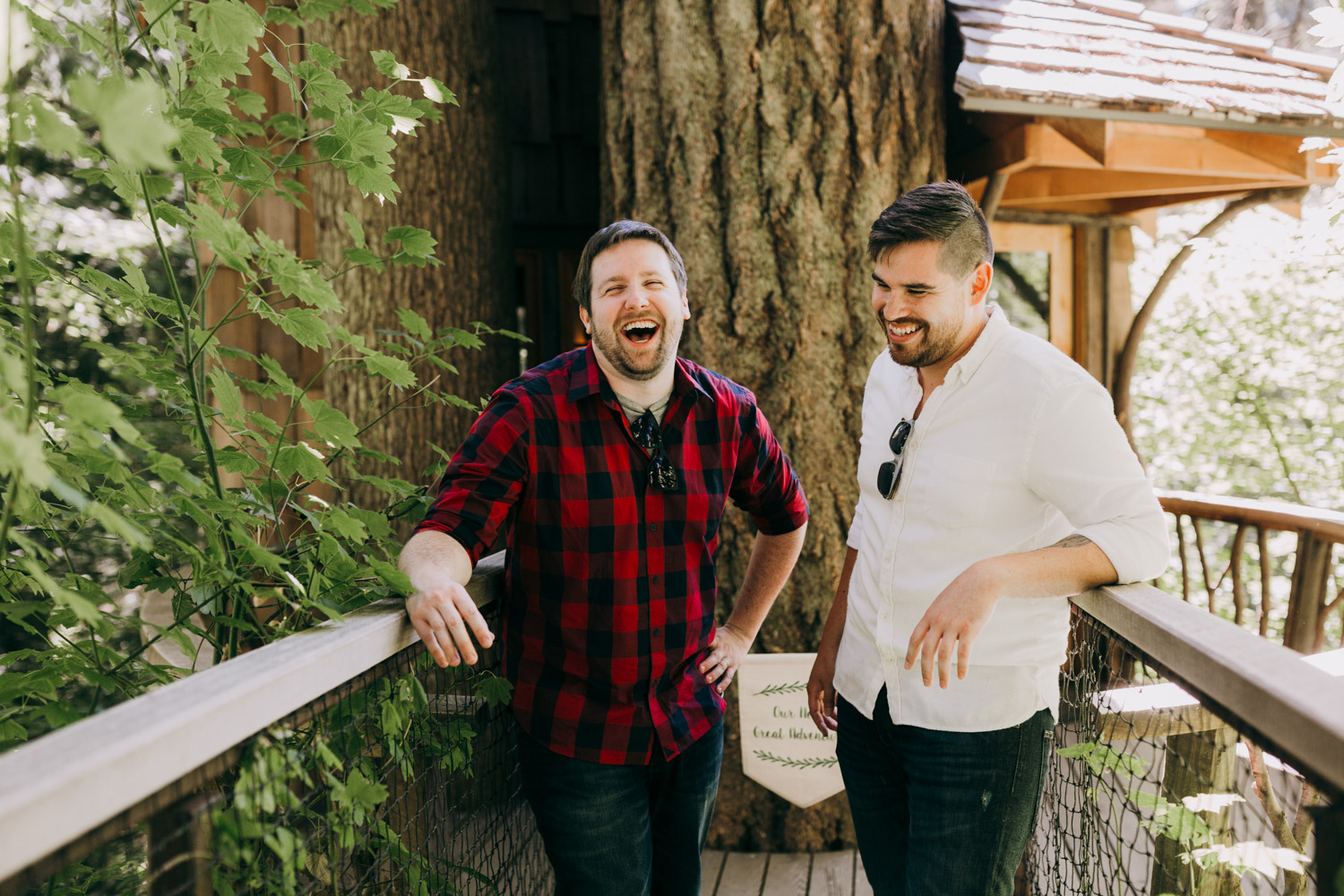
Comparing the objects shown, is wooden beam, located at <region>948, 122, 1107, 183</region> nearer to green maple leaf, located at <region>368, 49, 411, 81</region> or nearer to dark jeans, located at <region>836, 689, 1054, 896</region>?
dark jeans, located at <region>836, 689, 1054, 896</region>

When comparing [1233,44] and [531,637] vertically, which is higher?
[1233,44]

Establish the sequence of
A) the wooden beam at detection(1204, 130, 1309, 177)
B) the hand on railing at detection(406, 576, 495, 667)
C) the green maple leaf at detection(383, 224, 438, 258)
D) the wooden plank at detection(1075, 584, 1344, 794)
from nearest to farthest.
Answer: the wooden plank at detection(1075, 584, 1344, 794) → the hand on railing at detection(406, 576, 495, 667) → the green maple leaf at detection(383, 224, 438, 258) → the wooden beam at detection(1204, 130, 1309, 177)

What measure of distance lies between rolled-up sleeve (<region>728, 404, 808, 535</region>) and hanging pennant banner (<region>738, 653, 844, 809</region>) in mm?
806

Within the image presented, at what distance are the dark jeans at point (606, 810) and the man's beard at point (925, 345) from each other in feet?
3.13

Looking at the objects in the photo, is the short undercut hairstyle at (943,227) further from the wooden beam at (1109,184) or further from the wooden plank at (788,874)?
the wooden beam at (1109,184)

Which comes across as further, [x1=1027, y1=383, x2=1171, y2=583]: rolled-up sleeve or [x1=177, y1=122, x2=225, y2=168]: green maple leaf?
[x1=1027, y1=383, x2=1171, y2=583]: rolled-up sleeve

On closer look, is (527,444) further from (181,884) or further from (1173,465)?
(1173,465)

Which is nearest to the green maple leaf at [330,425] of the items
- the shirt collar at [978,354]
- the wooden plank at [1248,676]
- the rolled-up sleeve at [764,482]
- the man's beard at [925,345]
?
the rolled-up sleeve at [764,482]

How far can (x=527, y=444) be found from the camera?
176 centimetres

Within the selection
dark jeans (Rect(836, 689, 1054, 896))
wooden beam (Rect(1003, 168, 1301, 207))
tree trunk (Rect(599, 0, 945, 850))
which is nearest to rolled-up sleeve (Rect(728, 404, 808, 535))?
dark jeans (Rect(836, 689, 1054, 896))

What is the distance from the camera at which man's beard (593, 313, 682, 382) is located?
185 cm

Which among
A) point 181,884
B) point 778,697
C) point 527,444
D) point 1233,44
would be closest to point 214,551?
point 181,884

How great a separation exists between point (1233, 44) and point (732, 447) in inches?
134

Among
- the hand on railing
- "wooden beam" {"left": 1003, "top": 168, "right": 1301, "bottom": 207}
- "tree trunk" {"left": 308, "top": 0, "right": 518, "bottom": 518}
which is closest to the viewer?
the hand on railing
